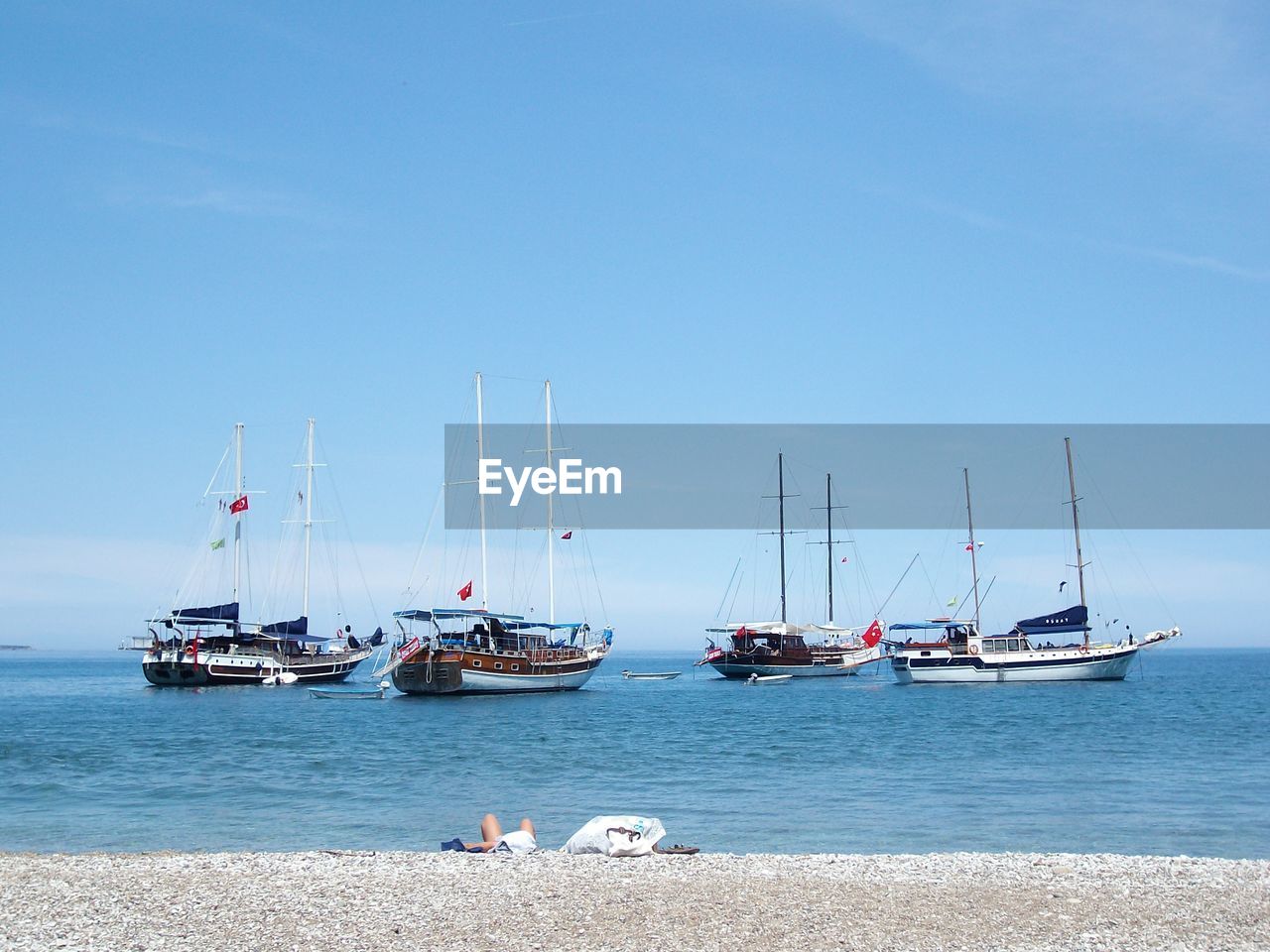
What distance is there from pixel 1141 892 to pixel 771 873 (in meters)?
4.74

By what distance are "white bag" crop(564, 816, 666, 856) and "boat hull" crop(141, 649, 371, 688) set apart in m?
76.0

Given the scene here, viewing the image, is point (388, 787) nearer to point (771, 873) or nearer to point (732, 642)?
point (771, 873)

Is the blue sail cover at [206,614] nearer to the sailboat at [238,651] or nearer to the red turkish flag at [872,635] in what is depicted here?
the sailboat at [238,651]

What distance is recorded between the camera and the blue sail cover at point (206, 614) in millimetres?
89000

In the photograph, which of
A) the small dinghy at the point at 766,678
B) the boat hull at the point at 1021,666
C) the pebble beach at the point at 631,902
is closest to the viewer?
the pebble beach at the point at 631,902

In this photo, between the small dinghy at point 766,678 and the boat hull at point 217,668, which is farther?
the small dinghy at point 766,678

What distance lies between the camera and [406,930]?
12742 mm

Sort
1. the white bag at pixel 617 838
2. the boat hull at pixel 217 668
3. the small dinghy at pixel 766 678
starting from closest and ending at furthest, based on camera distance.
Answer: the white bag at pixel 617 838 < the boat hull at pixel 217 668 < the small dinghy at pixel 766 678

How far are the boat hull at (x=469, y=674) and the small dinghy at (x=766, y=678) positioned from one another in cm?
3029

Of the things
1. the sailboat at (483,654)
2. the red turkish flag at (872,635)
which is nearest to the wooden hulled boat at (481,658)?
the sailboat at (483,654)

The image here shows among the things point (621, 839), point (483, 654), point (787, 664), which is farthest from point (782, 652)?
point (621, 839)

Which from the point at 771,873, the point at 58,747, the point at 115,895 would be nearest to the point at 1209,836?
the point at 771,873

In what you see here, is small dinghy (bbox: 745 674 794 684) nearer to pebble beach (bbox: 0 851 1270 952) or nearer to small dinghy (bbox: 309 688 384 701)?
small dinghy (bbox: 309 688 384 701)

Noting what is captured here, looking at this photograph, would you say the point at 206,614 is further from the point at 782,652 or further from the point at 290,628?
the point at 782,652
